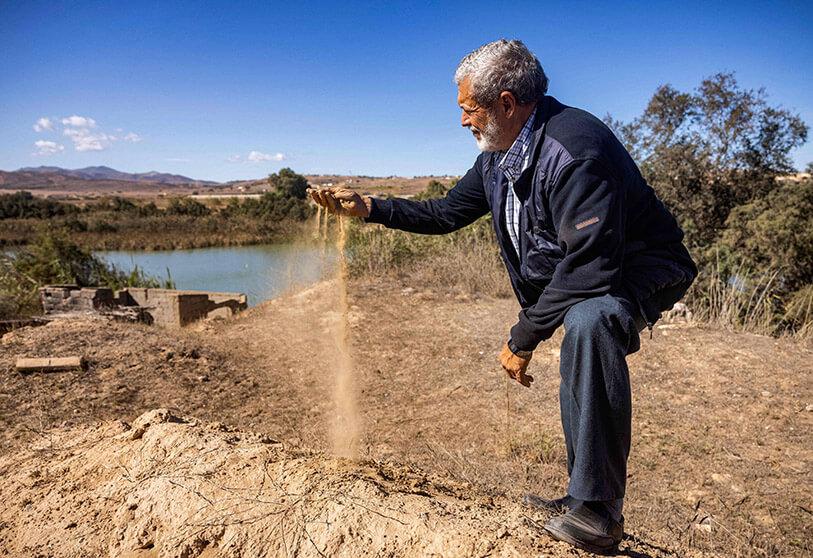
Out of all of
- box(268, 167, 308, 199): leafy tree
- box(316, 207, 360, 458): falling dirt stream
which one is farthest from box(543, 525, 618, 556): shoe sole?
box(268, 167, 308, 199): leafy tree

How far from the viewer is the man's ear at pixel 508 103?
5.80 ft

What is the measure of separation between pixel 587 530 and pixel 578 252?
0.80m

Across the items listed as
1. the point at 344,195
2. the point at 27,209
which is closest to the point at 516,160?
the point at 344,195

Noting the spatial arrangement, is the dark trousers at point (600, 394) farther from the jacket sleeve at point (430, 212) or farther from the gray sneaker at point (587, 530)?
the jacket sleeve at point (430, 212)

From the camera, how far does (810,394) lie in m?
4.33

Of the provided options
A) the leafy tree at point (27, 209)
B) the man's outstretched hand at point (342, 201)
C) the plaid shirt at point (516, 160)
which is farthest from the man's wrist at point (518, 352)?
the leafy tree at point (27, 209)

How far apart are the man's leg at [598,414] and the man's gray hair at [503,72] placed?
0.72 metres

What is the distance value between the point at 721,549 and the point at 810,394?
2.60 metres

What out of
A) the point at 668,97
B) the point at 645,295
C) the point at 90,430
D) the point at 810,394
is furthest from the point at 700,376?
the point at 668,97

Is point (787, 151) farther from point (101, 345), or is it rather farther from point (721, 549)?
point (101, 345)

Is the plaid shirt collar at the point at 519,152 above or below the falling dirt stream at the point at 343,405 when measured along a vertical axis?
above

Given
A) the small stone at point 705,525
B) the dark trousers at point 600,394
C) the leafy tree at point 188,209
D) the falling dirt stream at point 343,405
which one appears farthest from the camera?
the leafy tree at point 188,209

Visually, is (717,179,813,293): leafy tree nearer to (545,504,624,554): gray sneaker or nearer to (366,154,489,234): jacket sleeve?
(366,154,489,234): jacket sleeve

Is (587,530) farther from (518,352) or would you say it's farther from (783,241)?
(783,241)
